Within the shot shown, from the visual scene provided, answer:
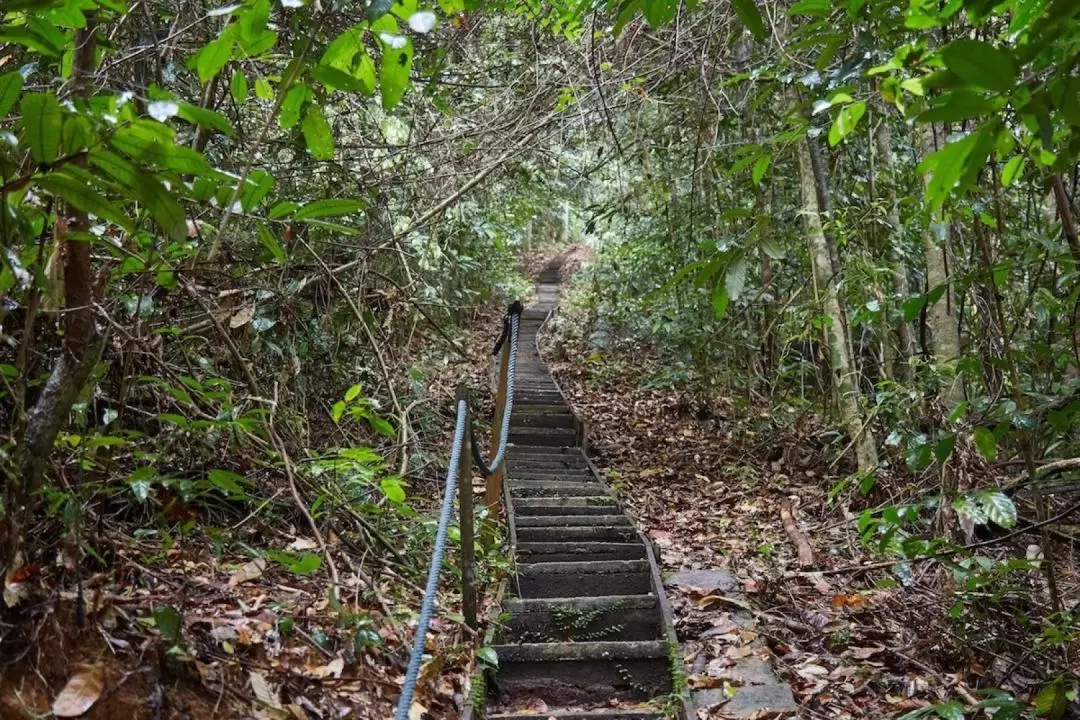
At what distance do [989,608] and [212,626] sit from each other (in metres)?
3.83

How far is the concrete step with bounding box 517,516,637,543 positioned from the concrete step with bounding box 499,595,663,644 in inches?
48.2

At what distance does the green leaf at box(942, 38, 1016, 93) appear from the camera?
4.19ft

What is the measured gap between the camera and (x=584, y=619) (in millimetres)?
4676

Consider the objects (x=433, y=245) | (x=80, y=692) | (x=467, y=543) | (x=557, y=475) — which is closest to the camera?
(x=80, y=692)

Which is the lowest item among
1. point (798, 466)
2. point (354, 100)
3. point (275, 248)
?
point (275, 248)

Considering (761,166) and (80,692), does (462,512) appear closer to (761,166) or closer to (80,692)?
(80,692)

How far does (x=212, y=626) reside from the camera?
294cm

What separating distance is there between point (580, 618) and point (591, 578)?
62 cm

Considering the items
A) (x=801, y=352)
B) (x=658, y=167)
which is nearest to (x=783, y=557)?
(x=801, y=352)

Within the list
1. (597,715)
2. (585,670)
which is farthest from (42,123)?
(585,670)

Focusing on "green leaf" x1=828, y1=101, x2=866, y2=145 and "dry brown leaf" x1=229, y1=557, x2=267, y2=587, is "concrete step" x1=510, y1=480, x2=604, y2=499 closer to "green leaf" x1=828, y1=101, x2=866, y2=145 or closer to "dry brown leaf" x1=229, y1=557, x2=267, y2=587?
"dry brown leaf" x1=229, y1=557, x2=267, y2=587

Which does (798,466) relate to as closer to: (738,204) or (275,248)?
(738,204)

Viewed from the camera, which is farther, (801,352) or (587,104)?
(801,352)

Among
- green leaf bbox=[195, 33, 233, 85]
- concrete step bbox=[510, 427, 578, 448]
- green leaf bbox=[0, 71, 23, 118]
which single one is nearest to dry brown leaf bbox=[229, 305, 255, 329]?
green leaf bbox=[195, 33, 233, 85]
